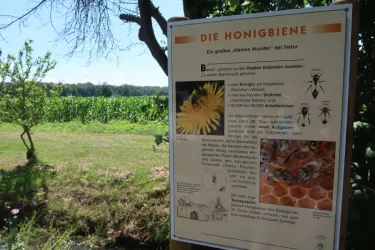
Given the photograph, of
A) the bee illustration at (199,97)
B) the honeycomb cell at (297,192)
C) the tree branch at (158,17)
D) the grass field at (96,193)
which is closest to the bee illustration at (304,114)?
the honeycomb cell at (297,192)

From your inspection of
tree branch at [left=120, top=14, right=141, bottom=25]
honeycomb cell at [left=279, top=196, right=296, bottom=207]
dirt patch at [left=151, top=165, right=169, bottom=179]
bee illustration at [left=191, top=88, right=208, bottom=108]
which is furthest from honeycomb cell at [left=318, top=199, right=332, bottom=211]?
dirt patch at [left=151, top=165, right=169, bottom=179]

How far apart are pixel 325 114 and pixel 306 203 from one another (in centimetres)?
42

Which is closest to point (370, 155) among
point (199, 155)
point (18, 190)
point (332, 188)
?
point (332, 188)

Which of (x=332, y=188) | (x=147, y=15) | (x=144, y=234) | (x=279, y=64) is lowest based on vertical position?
(x=144, y=234)

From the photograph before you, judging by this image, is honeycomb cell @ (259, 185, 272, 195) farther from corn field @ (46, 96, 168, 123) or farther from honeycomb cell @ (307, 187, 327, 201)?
corn field @ (46, 96, 168, 123)

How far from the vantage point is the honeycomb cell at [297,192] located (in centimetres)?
153

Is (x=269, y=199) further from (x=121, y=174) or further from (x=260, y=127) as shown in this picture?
(x=121, y=174)

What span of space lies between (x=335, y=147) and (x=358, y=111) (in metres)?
0.83

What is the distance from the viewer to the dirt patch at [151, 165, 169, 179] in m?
6.36

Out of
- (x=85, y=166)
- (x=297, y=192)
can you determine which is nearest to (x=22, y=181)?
(x=85, y=166)

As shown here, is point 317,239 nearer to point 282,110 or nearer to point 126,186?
point 282,110

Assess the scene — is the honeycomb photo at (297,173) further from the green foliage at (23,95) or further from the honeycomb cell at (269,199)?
the green foliage at (23,95)

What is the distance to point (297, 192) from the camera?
154 cm

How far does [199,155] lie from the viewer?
67.4 inches
